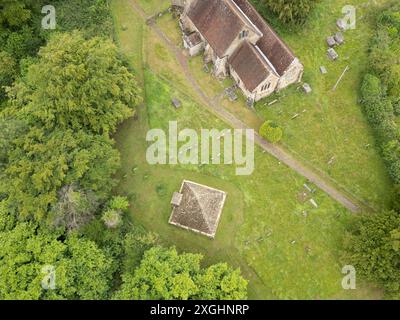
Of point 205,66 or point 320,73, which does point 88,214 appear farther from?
point 320,73

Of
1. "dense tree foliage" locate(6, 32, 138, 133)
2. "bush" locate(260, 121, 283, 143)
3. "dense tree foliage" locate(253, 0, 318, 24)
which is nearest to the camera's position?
"dense tree foliage" locate(6, 32, 138, 133)

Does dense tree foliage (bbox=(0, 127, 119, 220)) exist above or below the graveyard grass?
above

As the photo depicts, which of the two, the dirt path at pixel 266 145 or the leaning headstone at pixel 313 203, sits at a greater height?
the dirt path at pixel 266 145

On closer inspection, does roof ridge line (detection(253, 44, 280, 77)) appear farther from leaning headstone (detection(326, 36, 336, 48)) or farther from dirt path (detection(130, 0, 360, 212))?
leaning headstone (detection(326, 36, 336, 48))

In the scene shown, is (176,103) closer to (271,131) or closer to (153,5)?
(271,131)

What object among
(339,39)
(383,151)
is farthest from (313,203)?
(339,39)

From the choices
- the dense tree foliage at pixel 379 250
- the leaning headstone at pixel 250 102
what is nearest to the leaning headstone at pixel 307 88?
the leaning headstone at pixel 250 102

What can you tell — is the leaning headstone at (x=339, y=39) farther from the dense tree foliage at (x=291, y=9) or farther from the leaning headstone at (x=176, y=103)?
the leaning headstone at (x=176, y=103)

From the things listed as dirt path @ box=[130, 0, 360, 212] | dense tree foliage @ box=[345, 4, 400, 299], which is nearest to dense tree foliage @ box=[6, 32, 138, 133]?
dirt path @ box=[130, 0, 360, 212]
